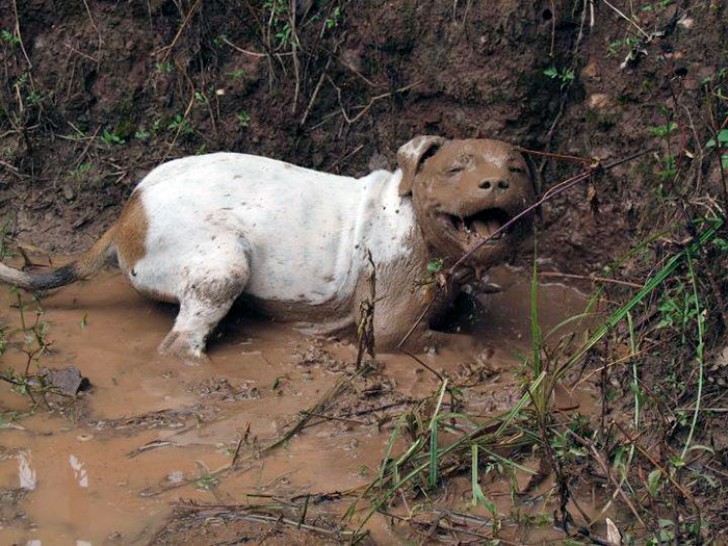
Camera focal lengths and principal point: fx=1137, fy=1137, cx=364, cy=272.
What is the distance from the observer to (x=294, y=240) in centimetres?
571

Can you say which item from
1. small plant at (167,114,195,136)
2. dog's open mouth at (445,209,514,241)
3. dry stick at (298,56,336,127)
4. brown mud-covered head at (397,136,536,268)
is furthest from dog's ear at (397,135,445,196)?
small plant at (167,114,195,136)

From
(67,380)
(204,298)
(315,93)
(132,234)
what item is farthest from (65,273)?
(315,93)

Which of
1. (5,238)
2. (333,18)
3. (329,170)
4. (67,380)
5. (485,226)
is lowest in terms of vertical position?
(5,238)

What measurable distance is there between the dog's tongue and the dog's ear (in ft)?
1.42

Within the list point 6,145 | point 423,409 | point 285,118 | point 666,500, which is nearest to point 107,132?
point 6,145

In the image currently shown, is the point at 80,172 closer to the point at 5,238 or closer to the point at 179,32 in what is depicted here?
the point at 5,238

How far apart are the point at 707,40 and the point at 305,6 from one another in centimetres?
225

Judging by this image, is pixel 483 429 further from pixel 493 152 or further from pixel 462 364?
pixel 493 152

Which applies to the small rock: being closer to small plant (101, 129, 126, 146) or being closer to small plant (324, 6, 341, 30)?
small plant (101, 129, 126, 146)

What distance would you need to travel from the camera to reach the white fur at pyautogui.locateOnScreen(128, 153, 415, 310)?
221 inches

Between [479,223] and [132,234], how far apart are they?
174cm

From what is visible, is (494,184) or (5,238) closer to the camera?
(494,184)

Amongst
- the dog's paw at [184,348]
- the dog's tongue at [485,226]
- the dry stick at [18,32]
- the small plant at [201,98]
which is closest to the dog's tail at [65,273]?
the dog's paw at [184,348]

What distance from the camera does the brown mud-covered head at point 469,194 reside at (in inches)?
203
